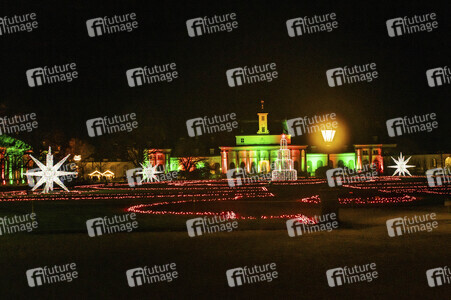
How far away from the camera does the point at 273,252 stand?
11.0 meters

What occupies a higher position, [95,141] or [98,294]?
[95,141]

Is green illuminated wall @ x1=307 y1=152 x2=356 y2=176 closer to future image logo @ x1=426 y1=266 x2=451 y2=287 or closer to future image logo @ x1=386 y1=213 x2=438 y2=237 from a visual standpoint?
future image logo @ x1=386 y1=213 x2=438 y2=237

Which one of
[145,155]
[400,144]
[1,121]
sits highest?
[1,121]

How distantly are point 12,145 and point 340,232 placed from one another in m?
48.9

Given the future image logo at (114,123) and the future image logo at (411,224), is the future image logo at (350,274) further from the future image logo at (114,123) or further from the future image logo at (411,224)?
the future image logo at (114,123)

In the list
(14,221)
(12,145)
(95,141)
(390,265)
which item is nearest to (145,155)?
(95,141)

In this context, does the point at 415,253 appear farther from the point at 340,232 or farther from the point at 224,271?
the point at 224,271

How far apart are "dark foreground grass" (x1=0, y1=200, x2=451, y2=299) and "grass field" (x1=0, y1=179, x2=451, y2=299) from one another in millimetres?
18

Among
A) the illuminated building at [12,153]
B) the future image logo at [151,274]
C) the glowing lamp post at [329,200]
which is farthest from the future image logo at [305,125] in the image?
the future image logo at [151,274]

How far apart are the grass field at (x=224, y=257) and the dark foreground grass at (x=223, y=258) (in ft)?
0.06

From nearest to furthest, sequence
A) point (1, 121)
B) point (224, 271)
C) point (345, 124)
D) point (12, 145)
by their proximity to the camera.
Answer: point (224, 271), point (1, 121), point (12, 145), point (345, 124)

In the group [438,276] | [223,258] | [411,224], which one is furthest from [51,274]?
[411,224]

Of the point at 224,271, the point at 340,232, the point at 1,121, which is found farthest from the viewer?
the point at 1,121

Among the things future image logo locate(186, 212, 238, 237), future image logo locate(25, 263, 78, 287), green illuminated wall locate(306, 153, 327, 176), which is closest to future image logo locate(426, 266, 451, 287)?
future image logo locate(25, 263, 78, 287)
